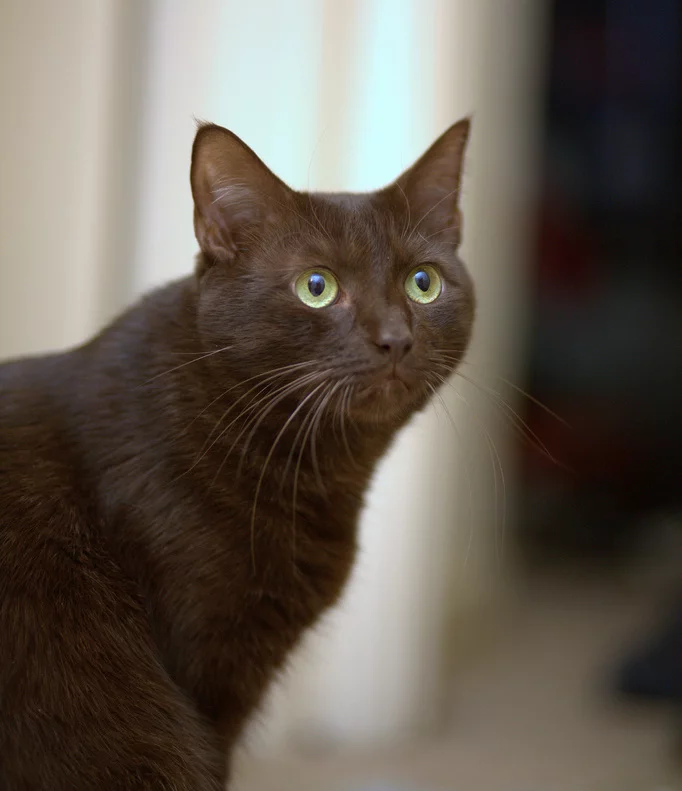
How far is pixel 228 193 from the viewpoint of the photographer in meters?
1.02

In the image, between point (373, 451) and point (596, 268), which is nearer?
point (373, 451)

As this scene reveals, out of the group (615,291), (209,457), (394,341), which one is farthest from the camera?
(615,291)

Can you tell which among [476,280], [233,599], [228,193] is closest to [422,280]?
[228,193]

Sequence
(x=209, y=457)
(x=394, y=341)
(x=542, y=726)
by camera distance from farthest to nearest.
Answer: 1. (x=542, y=726)
2. (x=209, y=457)
3. (x=394, y=341)

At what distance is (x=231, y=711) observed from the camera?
1058mm

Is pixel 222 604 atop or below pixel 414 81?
below

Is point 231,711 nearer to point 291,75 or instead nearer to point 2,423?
point 2,423

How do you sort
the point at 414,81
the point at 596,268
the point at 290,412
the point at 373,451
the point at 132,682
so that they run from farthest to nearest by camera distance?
the point at 596,268 → the point at 414,81 → the point at 373,451 → the point at 290,412 → the point at 132,682

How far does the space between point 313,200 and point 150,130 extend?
479 mm

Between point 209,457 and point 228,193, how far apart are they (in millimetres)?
301

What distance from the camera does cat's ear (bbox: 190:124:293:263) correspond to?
976mm

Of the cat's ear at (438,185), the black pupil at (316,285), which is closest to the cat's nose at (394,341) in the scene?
the black pupil at (316,285)

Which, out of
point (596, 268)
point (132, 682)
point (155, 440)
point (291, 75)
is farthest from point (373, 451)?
point (596, 268)

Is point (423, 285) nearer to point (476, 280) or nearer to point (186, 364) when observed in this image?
point (186, 364)
